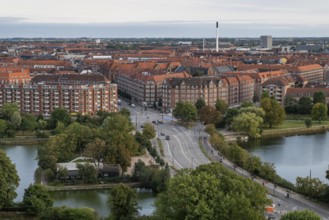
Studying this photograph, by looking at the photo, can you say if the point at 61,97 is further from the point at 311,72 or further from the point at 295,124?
the point at 311,72

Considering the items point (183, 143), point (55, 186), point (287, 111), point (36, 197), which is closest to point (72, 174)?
point (55, 186)

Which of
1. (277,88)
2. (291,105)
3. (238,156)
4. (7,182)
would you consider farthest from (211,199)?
(277,88)

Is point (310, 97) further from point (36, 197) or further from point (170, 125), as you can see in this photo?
point (36, 197)

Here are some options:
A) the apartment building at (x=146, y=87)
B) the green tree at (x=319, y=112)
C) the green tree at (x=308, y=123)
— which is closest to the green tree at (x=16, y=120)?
the apartment building at (x=146, y=87)

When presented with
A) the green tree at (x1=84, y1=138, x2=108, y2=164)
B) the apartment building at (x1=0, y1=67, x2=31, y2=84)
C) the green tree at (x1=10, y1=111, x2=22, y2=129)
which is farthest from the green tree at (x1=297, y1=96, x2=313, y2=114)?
the apartment building at (x1=0, y1=67, x2=31, y2=84)

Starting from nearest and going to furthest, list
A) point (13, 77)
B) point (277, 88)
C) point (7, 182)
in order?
point (7, 182) → point (277, 88) → point (13, 77)

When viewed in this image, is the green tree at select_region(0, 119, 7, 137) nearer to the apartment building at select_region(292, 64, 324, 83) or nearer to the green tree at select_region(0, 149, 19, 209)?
the green tree at select_region(0, 149, 19, 209)
